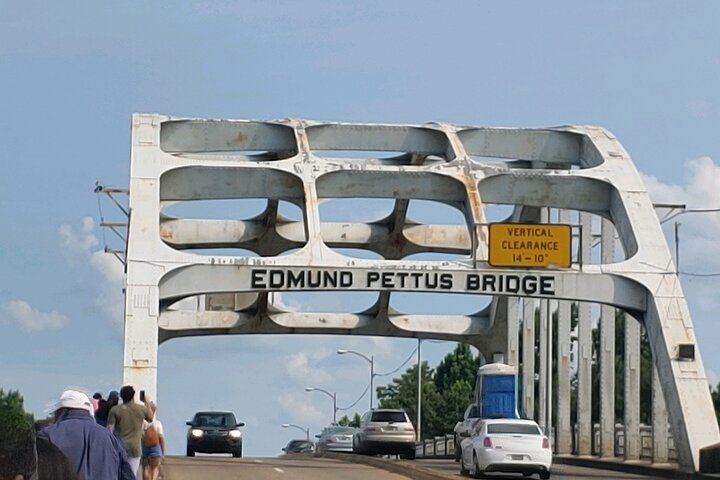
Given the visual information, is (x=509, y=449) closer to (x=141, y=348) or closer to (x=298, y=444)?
(x=141, y=348)

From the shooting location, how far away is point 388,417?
5072 centimetres

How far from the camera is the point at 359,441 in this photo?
51.1m

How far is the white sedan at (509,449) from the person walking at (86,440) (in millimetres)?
24589

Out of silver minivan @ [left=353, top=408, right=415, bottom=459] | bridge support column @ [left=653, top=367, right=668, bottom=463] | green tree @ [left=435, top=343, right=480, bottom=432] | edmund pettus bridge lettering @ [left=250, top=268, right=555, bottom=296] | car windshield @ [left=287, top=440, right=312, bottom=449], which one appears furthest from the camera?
green tree @ [left=435, top=343, right=480, bottom=432]

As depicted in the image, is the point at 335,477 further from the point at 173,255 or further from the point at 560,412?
the point at 560,412

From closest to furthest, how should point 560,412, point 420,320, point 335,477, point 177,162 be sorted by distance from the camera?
point 335,477, point 177,162, point 560,412, point 420,320

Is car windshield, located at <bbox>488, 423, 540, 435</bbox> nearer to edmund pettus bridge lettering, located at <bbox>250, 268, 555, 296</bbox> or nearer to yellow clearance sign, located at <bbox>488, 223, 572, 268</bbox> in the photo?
edmund pettus bridge lettering, located at <bbox>250, 268, 555, 296</bbox>

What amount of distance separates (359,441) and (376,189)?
8.96 m

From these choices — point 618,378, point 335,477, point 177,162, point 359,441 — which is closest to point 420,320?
point 359,441

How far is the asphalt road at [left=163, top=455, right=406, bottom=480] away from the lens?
106ft

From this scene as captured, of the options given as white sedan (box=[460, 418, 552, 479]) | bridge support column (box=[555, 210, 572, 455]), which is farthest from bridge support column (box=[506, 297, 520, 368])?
white sedan (box=[460, 418, 552, 479])

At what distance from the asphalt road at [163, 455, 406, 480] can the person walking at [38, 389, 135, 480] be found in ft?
68.8

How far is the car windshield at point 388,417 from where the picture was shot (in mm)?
50500

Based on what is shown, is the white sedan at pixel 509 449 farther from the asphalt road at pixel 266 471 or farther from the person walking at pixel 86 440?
the person walking at pixel 86 440
